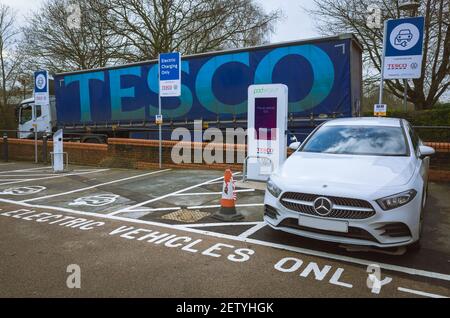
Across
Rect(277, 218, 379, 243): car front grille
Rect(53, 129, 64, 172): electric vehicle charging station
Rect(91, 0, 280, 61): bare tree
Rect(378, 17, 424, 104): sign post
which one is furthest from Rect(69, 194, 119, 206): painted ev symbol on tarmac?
Rect(91, 0, 280, 61): bare tree

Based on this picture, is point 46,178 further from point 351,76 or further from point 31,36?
point 31,36

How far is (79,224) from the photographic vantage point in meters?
5.83

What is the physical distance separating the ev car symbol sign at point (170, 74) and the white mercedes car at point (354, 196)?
6.47 meters

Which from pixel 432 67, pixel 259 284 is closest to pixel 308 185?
pixel 259 284

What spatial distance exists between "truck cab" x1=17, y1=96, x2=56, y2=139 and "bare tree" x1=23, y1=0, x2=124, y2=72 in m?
5.66

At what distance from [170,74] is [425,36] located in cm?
1405

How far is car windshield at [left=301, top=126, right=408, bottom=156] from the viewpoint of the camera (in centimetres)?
529

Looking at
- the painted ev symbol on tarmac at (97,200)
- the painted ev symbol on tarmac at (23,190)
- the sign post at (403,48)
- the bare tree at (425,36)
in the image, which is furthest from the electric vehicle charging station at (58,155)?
the bare tree at (425,36)

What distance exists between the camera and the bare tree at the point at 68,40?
2358cm

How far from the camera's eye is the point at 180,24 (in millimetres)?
23547

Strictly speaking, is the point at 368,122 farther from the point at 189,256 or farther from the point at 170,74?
the point at 170,74

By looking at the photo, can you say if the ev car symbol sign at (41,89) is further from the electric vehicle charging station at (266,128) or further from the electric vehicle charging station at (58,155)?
the electric vehicle charging station at (266,128)

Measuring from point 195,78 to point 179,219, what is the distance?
812 centimetres

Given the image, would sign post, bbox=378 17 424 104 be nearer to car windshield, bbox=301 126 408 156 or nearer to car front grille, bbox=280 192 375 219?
car windshield, bbox=301 126 408 156
